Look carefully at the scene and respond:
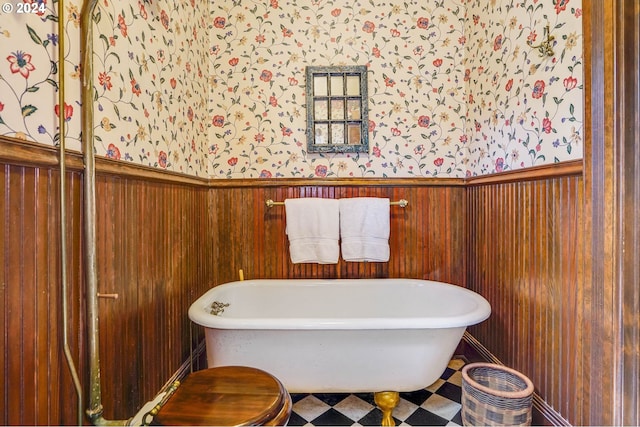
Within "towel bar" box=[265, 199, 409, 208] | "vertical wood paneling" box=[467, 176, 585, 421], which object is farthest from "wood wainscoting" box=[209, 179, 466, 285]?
"vertical wood paneling" box=[467, 176, 585, 421]

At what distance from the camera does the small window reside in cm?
201

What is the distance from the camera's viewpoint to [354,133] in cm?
204

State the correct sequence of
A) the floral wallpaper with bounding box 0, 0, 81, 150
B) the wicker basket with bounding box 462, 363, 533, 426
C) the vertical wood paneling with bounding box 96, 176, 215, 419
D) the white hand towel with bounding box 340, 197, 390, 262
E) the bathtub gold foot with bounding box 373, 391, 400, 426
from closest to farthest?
the floral wallpaper with bounding box 0, 0, 81, 150
the vertical wood paneling with bounding box 96, 176, 215, 419
the wicker basket with bounding box 462, 363, 533, 426
the bathtub gold foot with bounding box 373, 391, 400, 426
the white hand towel with bounding box 340, 197, 390, 262

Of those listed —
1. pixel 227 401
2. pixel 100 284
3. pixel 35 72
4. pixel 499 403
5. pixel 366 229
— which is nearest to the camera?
pixel 35 72

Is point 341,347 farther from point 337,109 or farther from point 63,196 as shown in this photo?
point 337,109

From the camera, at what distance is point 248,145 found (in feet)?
6.71

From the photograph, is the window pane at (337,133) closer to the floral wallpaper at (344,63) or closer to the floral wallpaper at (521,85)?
the floral wallpaper at (344,63)

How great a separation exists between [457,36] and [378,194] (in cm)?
117

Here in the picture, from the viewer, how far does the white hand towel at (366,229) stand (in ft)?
6.21

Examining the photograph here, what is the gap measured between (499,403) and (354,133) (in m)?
1.61

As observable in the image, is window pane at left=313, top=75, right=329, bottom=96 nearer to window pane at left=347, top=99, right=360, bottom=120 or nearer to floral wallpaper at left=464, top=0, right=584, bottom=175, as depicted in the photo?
window pane at left=347, top=99, right=360, bottom=120

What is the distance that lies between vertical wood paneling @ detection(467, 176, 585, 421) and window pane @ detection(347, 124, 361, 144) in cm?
84

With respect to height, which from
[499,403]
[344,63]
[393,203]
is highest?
[344,63]

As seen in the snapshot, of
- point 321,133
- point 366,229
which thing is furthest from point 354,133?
point 366,229
